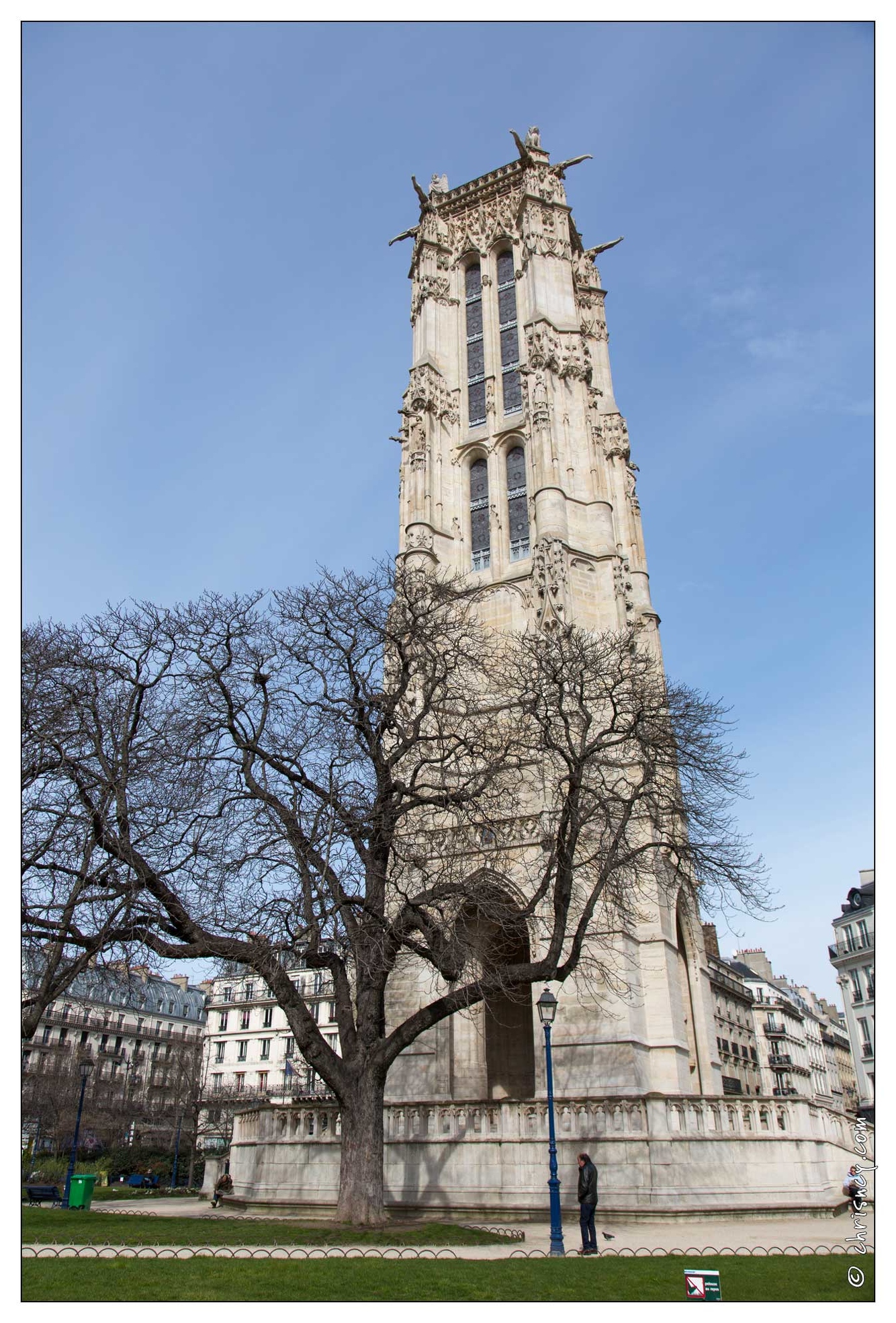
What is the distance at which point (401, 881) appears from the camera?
18781 millimetres

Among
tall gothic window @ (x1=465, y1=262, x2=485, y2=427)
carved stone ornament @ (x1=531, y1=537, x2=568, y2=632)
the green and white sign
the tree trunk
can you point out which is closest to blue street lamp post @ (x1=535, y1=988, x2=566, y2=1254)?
the tree trunk

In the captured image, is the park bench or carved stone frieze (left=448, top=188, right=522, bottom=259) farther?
carved stone frieze (left=448, top=188, right=522, bottom=259)

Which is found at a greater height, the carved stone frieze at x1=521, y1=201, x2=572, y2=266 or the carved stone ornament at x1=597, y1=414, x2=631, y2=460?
the carved stone frieze at x1=521, y1=201, x2=572, y2=266

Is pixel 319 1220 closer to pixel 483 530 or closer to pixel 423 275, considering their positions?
pixel 483 530

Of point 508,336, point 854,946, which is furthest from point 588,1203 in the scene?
point 854,946

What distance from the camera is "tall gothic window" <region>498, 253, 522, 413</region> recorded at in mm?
32875

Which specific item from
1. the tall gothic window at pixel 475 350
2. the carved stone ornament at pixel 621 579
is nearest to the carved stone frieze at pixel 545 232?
the tall gothic window at pixel 475 350

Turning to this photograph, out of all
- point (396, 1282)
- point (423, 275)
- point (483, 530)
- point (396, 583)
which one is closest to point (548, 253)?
point (423, 275)

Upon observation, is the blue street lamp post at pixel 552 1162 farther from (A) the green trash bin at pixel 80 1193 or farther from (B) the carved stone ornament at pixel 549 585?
(A) the green trash bin at pixel 80 1193

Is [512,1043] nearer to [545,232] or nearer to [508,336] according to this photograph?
[508,336]

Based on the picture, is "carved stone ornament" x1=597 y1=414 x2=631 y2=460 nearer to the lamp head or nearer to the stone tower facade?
the stone tower facade

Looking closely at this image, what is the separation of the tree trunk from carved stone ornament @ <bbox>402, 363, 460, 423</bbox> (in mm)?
23887

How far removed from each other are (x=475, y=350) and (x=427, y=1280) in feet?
104

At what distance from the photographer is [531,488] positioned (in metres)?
29.3
